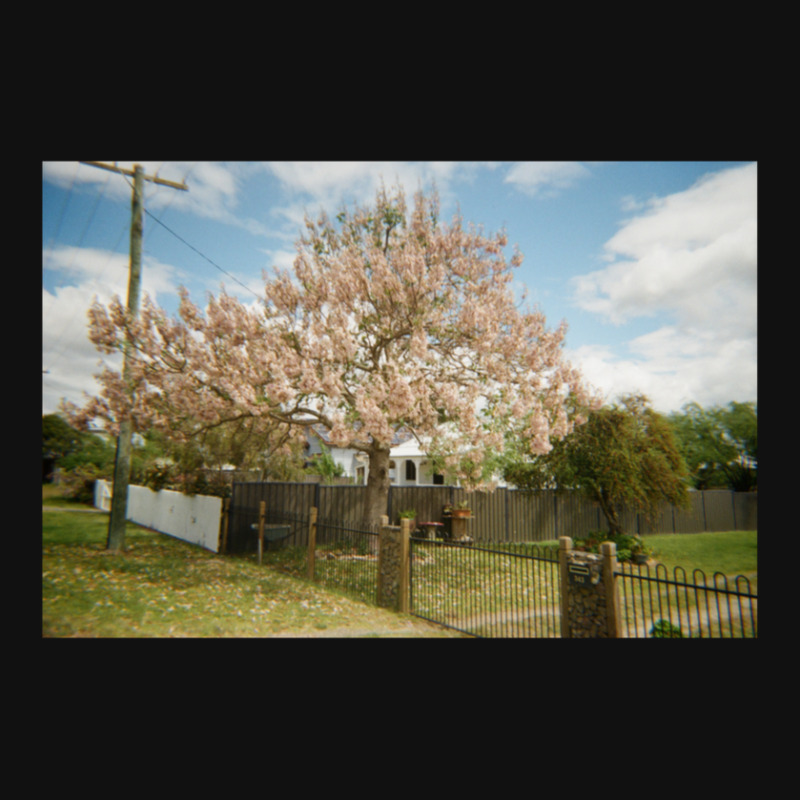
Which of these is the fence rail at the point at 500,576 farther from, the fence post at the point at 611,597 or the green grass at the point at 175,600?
the green grass at the point at 175,600

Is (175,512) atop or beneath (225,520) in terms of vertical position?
beneath

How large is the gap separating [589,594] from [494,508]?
29.6ft

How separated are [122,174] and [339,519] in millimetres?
8538

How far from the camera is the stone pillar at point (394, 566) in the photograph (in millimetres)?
6922

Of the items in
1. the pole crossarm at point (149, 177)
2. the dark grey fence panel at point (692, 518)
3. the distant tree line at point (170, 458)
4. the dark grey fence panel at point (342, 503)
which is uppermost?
the pole crossarm at point (149, 177)

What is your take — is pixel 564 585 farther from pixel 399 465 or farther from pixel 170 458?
pixel 399 465

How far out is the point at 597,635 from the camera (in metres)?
4.82

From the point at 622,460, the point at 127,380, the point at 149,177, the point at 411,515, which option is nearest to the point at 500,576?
the point at 411,515

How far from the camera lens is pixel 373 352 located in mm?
10094

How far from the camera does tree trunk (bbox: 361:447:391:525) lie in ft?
36.0

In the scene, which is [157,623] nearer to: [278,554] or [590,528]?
[278,554]

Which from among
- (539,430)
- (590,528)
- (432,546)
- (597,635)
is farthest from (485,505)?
(597,635)

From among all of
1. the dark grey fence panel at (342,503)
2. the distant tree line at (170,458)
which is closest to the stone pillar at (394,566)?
the dark grey fence panel at (342,503)

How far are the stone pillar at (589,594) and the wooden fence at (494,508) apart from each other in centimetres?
730
